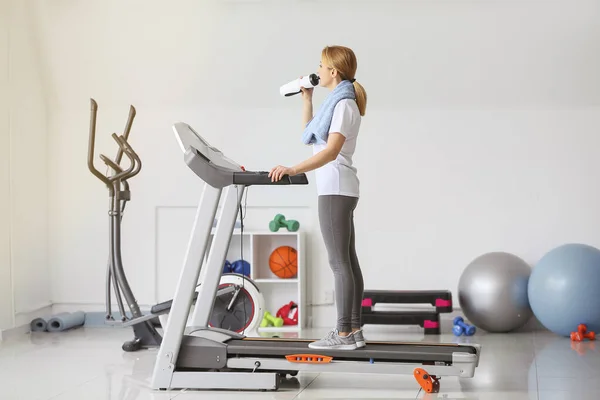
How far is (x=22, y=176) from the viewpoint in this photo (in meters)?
5.75

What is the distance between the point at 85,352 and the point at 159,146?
186cm

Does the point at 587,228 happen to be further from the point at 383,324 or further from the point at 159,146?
the point at 159,146

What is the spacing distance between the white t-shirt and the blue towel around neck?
0.02m

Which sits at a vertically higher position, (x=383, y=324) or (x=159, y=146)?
(x=159, y=146)

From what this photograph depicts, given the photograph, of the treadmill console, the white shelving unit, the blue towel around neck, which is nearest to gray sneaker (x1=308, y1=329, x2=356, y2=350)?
the treadmill console

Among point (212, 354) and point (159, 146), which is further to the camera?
point (159, 146)

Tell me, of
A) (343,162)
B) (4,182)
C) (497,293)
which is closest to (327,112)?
(343,162)

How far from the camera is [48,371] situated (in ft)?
13.6

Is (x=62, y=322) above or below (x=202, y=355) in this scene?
below

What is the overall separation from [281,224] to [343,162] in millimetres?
2302

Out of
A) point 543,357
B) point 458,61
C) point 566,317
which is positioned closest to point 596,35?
point 458,61

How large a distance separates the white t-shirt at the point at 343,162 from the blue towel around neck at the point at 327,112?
0.8 inches

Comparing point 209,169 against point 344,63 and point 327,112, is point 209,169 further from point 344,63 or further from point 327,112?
point 344,63

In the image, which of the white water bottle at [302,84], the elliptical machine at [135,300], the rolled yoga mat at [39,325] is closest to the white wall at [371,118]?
the rolled yoga mat at [39,325]
